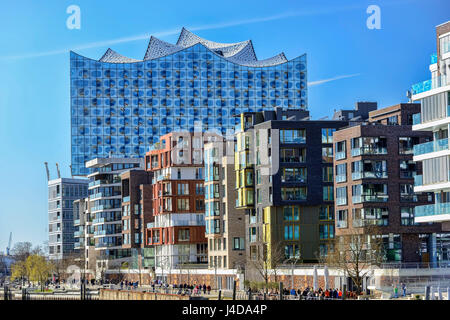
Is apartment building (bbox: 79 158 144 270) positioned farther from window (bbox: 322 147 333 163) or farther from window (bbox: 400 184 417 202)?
window (bbox: 400 184 417 202)

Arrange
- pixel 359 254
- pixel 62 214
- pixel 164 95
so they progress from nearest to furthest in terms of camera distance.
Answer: pixel 359 254, pixel 164 95, pixel 62 214

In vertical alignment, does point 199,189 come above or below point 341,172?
below

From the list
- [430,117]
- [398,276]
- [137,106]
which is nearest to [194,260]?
[398,276]

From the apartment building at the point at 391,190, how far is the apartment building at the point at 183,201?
3592 cm

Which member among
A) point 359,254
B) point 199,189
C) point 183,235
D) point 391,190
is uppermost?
point 199,189

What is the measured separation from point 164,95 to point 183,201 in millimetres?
65738

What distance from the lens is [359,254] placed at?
236ft

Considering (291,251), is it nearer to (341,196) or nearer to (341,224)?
(341,224)

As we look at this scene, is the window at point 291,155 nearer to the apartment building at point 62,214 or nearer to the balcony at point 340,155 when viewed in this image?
the balcony at point 340,155

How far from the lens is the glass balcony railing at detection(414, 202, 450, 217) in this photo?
187ft

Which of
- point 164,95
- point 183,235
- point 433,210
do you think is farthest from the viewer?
point 164,95

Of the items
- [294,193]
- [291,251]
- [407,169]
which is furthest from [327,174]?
[407,169]

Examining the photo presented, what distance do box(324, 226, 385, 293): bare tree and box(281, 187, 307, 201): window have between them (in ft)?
35.6
